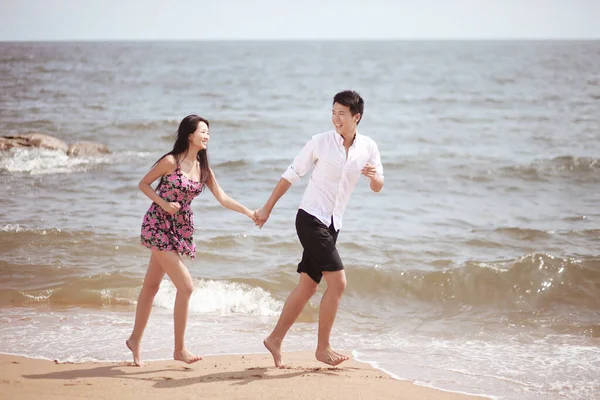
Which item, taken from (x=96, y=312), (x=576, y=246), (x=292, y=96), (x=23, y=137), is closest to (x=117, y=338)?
(x=96, y=312)

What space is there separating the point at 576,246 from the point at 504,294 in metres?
2.26

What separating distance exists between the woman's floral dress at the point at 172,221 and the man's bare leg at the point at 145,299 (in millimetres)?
244

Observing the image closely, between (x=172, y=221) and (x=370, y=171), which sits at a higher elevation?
(x=370, y=171)

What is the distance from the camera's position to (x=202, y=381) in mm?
4914

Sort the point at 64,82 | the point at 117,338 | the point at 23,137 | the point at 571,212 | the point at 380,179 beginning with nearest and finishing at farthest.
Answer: the point at 380,179
the point at 117,338
the point at 571,212
the point at 23,137
the point at 64,82

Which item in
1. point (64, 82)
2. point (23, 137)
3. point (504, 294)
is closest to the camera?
point (504, 294)

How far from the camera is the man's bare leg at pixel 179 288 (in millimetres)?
5090

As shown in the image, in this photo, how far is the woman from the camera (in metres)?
5.09

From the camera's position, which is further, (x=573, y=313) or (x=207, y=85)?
(x=207, y=85)

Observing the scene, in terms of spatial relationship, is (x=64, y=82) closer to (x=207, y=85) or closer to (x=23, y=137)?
(x=207, y=85)

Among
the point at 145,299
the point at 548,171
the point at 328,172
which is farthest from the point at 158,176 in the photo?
the point at 548,171

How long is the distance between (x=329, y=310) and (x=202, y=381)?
990 millimetres

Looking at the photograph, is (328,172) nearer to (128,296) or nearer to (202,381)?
(202,381)

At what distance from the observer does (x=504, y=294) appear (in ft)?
27.1
